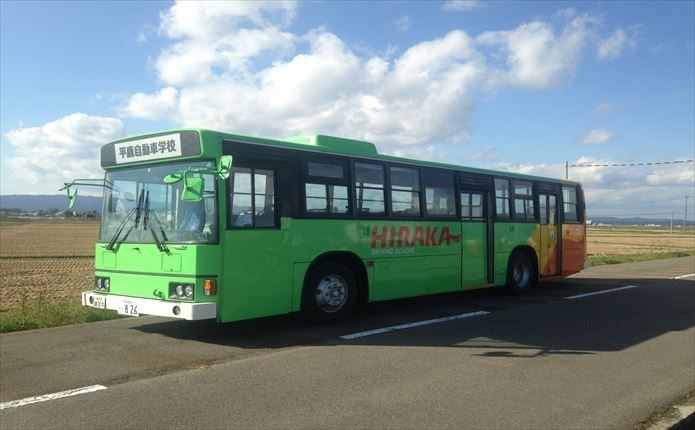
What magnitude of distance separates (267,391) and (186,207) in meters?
2.97

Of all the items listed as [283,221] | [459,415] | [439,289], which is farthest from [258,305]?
[439,289]

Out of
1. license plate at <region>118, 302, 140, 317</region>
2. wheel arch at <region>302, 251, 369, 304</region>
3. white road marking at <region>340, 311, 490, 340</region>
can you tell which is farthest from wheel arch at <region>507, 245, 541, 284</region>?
license plate at <region>118, 302, 140, 317</region>

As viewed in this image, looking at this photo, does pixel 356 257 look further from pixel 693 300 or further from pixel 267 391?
pixel 693 300

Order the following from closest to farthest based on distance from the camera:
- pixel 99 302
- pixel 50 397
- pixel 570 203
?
pixel 50 397
pixel 99 302
pixel 570 203

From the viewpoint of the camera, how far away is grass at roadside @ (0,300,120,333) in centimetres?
876

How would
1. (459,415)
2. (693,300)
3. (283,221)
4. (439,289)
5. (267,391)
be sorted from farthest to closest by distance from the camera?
(693,300) < (439,289) < (283,221) < (267,391) < (459,415)

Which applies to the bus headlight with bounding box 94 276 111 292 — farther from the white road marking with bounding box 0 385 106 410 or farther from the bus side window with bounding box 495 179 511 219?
the bus side window with bounding box 495 179 511 219

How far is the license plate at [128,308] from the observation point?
25.2 feet

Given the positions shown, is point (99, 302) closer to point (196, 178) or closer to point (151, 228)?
point (151, 228)

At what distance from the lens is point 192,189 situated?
7016 millimetres

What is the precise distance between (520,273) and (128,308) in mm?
9037

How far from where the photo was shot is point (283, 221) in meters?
8.24

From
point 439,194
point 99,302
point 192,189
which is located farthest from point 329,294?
point 439,194

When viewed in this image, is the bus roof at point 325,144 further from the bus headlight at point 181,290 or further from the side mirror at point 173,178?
the bus headlight at point 181,290
